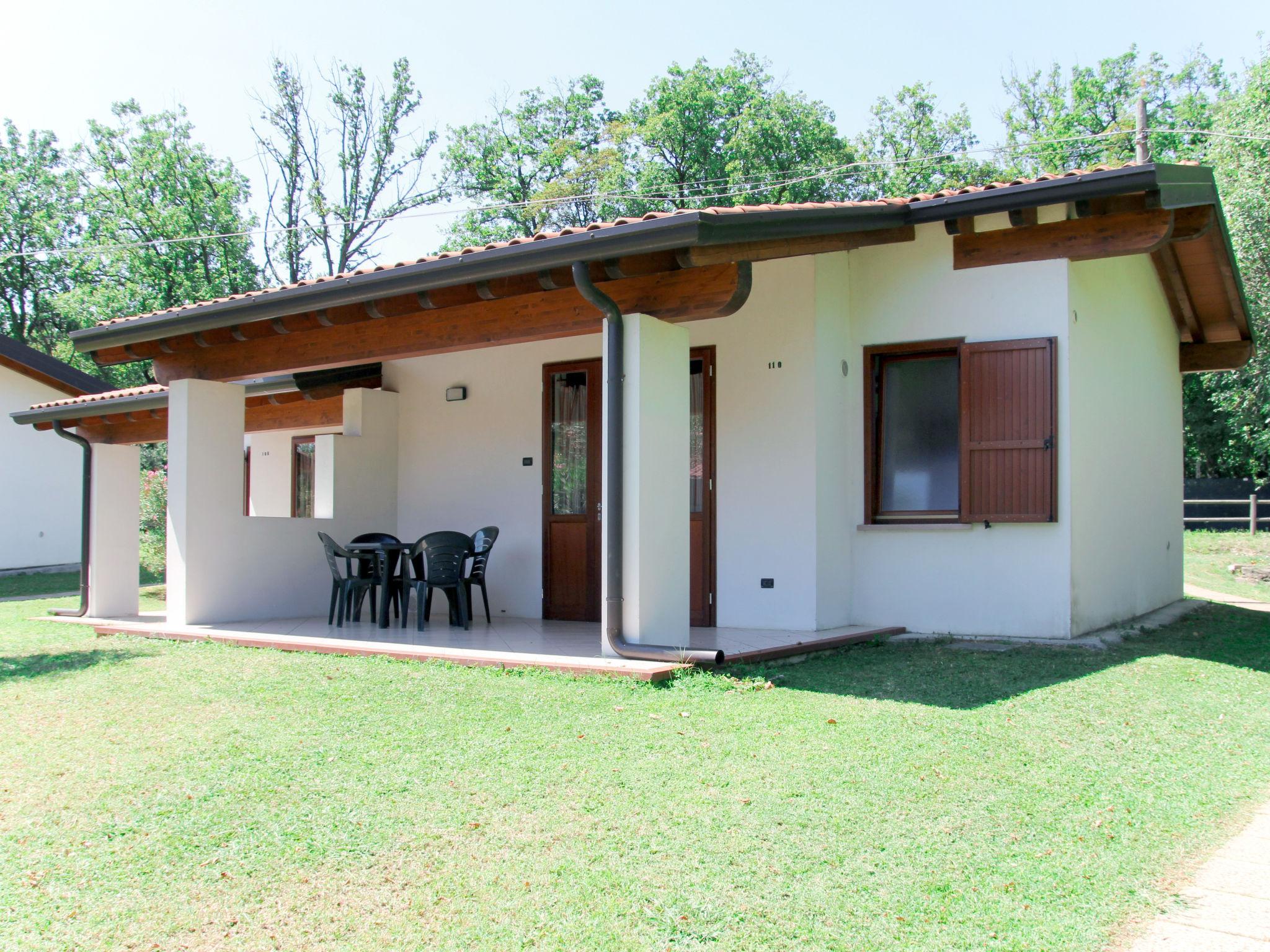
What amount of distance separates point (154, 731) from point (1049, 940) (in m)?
4.16

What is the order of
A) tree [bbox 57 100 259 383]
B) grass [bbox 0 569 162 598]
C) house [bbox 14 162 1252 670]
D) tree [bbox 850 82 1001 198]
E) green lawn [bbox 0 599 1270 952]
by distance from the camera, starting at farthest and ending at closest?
tree [bbox 850 82 1001 198]
tree [bbox 57 100 259 383]
grass [bbox 0 569 162 598]
house [bbox 14 162 1252 670]
green lawn [bbox 0 599 1270 952]

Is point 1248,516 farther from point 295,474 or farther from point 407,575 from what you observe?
point 407,575

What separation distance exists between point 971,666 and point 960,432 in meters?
2.17

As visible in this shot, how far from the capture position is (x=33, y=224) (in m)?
30.2

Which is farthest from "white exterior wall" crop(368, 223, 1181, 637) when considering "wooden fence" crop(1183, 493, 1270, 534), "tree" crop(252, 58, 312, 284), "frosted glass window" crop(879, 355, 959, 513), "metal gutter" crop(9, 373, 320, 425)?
"tree" crop(252, 58, 312, 284)

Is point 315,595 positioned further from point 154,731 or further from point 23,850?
point 23,850

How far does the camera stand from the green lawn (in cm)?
288

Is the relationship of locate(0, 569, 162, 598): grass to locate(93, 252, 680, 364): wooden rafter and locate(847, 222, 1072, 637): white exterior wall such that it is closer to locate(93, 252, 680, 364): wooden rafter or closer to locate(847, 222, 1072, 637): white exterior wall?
locate(93, 252, 680, 364): wooden rafter

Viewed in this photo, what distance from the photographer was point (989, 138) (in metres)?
29.8

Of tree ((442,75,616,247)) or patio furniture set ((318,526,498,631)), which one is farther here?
tree ((442,75,616,247))

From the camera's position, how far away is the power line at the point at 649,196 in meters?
26.3

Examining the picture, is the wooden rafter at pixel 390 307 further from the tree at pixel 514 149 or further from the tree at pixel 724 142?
the tree at pixel 514 149

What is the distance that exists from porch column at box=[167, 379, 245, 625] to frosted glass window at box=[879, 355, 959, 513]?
5.93 meters

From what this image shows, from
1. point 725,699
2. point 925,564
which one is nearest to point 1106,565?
point 925,564
